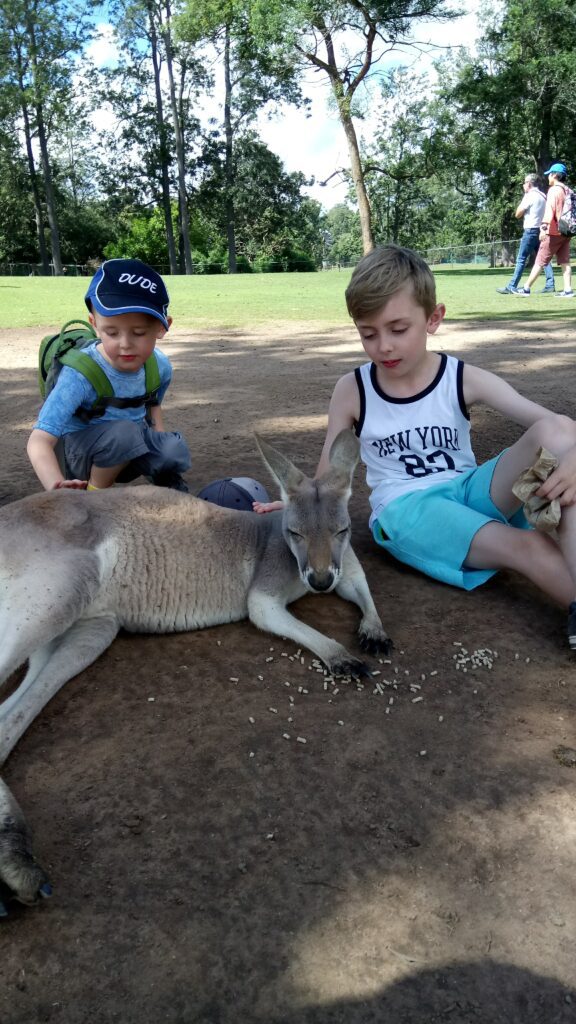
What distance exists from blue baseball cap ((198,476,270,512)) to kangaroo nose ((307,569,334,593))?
949 mm

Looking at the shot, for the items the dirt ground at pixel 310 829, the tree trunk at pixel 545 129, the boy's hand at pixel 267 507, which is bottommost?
the dirt ground at pixel 310 829

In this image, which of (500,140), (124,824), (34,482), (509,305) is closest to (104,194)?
(500,140)

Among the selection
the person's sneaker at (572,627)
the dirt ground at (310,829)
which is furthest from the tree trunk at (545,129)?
the dirt ground at (310,829)

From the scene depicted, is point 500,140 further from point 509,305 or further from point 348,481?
point 348,481

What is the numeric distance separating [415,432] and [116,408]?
1342mm

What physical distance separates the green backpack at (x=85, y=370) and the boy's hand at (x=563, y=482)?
1.84 metres

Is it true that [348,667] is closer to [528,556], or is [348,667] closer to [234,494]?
[528,556]

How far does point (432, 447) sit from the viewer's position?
301cm

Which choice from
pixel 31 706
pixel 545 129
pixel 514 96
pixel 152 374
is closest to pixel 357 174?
pixel 514 96

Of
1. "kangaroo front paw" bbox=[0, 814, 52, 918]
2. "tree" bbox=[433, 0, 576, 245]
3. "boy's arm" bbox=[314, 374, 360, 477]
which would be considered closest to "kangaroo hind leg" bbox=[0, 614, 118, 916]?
"kangaroo front paw" bbox=[0, 814, 52, 918]

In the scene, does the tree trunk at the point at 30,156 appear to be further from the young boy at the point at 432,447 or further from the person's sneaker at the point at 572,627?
the person's sneaker at the point at 572,627

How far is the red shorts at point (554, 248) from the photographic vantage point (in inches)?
455

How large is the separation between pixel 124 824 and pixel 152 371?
214 cm

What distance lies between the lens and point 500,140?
26.1 metres
